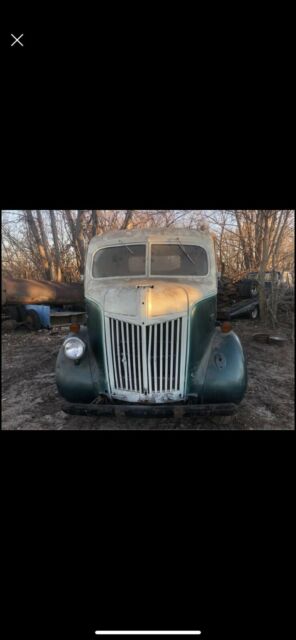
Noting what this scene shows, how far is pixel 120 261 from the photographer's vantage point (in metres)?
2.51

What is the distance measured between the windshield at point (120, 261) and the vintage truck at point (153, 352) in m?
0.05

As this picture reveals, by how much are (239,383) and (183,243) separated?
52.3 inches

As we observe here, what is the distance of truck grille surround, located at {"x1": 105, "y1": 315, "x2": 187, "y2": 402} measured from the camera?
6.33 ft

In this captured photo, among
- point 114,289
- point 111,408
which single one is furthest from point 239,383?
point 114,289

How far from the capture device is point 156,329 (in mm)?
1922

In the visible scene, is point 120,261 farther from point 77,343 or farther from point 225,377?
point 225,377

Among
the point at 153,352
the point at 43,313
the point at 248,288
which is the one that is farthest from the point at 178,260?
the point at 43,313

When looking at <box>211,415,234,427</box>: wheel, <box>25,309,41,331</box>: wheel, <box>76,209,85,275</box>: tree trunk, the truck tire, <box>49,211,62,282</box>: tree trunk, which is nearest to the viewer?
<box>211,415,234,427</box>: wheel

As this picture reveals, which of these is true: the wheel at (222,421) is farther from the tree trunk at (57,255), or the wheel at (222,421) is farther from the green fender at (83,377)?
the tree trunk at (57,255)

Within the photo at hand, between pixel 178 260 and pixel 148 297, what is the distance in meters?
0.71

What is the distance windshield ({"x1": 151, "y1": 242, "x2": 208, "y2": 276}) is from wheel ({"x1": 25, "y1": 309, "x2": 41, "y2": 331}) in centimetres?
139

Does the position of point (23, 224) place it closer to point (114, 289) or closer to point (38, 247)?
point (38, 247)

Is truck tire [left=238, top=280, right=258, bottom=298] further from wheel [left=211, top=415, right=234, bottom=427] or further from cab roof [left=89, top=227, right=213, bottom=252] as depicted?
wheel [left=211, top=415, right=234, bottom=427]

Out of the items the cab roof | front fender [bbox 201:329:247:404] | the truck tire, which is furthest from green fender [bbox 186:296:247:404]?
the cab roof
